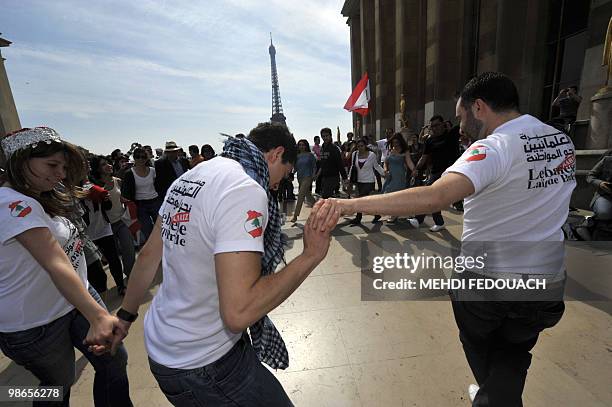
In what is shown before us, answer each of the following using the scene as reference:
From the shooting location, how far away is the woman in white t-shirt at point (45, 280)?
1523mm

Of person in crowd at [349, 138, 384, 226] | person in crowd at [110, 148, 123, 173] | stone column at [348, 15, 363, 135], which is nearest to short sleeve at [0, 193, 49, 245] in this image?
person in crowd at [349, 138, 384, 226]

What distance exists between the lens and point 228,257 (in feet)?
3.43

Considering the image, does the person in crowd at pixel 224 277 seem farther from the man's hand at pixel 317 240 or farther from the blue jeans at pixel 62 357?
the blue jeans at pixel 62 357

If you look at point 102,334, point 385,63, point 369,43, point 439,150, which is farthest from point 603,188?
point 369,43

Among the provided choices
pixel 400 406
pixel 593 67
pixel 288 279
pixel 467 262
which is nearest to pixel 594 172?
pixel 593 67

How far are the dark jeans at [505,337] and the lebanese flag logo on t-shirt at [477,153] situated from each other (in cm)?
85

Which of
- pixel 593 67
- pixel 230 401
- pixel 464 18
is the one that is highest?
pixel 464 18

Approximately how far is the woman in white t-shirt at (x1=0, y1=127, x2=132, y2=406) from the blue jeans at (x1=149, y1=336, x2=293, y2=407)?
0.50 meters

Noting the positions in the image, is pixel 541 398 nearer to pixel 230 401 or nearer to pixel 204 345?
pixel 230 401

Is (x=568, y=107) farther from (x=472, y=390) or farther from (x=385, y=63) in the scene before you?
(x=385, y=63)

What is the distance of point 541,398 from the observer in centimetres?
225

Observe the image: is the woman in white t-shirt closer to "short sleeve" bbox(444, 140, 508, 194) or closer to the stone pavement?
the stone pavement

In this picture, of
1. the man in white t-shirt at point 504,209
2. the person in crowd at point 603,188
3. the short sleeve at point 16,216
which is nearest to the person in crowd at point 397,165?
the person in crowd at point 603,188

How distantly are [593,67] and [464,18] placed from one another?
8.29 metres
